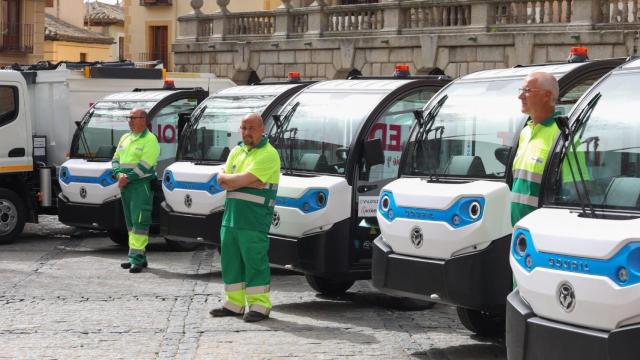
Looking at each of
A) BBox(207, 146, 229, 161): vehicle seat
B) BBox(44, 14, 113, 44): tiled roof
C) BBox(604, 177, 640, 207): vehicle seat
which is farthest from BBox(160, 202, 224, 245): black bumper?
BBox(44, 14, 113, 44): tiled roof

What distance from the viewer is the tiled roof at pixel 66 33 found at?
55.3 m

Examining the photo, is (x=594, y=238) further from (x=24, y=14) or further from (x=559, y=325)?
(x=24, y=14)

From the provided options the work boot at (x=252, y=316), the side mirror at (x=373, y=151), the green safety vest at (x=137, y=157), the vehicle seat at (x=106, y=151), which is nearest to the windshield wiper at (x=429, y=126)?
the side mirror at (x=373, y=151)

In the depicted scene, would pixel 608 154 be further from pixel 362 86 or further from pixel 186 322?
pixel 362 86

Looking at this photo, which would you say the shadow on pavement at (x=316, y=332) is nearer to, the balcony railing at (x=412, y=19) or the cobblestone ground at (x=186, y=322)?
the cobblestone ground at (x=186, y=322)

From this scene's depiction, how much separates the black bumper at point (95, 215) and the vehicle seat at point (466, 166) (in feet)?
23.5

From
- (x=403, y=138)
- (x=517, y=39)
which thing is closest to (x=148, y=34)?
(x=517, y=39)

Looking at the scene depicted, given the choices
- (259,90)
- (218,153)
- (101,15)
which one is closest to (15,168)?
(218,153)

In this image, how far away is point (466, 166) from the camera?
8883 mm

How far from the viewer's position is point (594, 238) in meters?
6.27

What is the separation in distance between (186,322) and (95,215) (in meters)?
5.71

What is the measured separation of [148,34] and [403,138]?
38803mm

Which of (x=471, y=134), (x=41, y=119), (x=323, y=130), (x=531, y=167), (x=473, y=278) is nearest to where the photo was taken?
(x=531, y=167)

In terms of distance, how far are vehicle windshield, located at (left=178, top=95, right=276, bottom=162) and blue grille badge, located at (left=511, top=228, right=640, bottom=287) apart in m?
7.08
